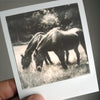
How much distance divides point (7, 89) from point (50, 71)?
0.19 m

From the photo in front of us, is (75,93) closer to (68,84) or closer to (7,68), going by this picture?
(68,84)

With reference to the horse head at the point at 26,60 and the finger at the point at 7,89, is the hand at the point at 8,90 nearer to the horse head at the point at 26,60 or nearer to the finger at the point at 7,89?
the finger at the point at 7,89

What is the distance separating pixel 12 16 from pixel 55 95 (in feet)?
1.09

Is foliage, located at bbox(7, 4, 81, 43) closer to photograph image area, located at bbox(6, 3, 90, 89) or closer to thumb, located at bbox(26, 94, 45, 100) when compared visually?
photograph image area, located at bbox(6, 3, 90, 89)

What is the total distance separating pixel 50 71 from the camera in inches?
25.6

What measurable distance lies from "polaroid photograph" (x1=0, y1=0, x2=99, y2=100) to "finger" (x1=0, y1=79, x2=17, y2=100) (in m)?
0.06

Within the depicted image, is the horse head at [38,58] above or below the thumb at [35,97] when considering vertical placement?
above

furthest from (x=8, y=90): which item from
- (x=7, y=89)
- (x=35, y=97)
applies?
(x=35, y=97)

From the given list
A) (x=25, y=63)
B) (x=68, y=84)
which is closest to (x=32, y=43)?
(x=25, y=63)

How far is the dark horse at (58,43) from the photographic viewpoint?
0.64 metres

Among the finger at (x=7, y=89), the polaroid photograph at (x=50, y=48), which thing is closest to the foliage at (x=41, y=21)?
the polaroid photograph at (x=50, y=48)

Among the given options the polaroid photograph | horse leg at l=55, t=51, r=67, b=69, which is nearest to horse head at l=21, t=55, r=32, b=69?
the polaroid photograph

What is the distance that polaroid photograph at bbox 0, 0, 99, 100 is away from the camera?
2.07 feet

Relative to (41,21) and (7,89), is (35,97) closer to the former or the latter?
(7,89)
